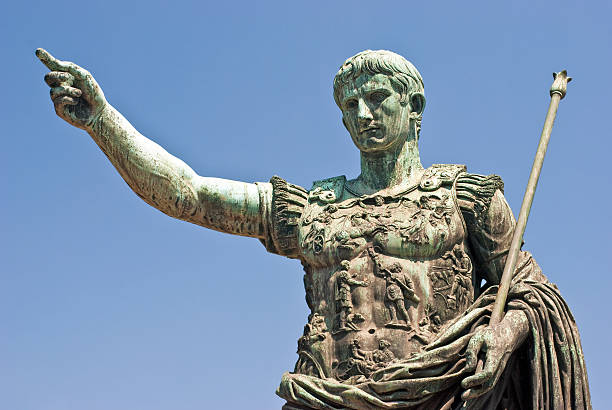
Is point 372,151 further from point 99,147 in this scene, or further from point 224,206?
point 99,147

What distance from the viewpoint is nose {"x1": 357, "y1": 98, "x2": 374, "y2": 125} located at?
11.8 m

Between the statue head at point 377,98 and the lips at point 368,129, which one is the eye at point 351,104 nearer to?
the statue head at point 377,98

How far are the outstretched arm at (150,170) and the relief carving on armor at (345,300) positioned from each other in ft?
3.31

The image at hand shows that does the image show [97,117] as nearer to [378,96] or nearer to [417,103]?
[378,96]

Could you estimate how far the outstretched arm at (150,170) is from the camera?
11352mm

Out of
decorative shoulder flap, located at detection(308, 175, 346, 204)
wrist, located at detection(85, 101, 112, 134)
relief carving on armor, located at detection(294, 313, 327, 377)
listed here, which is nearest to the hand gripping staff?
relief carving on armor, located at detection(294, 313, 327, 377)

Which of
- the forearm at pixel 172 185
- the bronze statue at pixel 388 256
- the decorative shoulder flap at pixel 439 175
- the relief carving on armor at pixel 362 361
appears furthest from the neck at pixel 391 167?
the relief carving on armor at pixel 362 361

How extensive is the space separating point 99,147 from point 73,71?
734 millimetres

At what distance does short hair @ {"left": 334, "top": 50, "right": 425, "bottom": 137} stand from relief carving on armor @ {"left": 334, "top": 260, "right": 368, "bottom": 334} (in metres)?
1.52

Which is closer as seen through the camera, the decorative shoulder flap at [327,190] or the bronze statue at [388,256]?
the bronze statue at [388,256]

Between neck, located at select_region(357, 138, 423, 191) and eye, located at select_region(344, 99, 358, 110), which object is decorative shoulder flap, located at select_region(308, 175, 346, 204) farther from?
eye, located at select_region(344, 99, 358, 110)

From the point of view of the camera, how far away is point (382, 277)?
1134 cm

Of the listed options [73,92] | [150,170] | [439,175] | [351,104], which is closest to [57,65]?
[73,92]

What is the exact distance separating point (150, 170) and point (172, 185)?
23 cm
